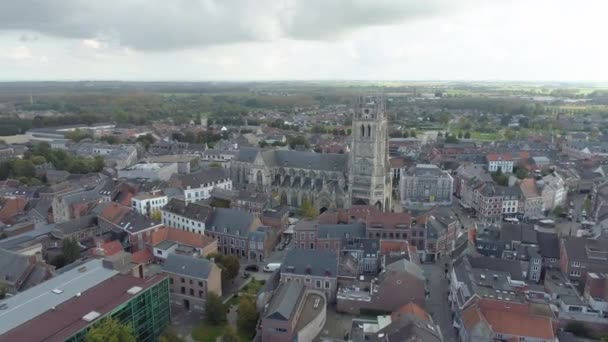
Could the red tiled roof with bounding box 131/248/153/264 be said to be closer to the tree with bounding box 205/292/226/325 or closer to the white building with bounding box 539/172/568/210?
the tree with bounding box 205/292/226/325

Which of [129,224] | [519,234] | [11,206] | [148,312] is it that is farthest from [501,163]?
[11,206]

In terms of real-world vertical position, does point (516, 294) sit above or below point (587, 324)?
above

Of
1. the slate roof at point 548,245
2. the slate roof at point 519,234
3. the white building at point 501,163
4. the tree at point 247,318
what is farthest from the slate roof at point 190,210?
the white building at point 501,163

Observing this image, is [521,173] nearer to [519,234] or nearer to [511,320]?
[519,234]

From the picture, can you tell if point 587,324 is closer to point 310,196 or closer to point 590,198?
point 310,196

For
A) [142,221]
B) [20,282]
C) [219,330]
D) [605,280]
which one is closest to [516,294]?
[605,280]

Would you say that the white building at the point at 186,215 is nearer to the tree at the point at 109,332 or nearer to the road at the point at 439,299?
the tree at the point at 109,332
